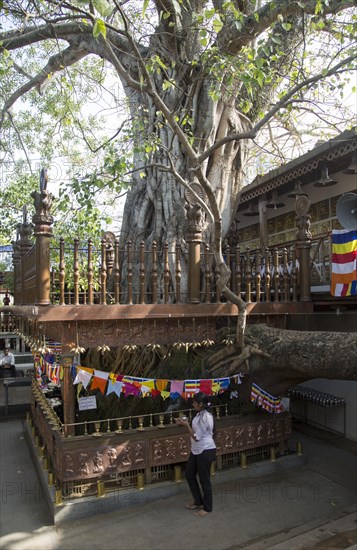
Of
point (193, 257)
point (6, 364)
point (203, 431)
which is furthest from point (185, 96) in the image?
point (6, 364)

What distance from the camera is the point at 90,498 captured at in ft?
19.4

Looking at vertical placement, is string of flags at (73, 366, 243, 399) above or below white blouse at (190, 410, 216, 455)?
above

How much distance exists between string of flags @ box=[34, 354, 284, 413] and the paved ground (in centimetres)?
131

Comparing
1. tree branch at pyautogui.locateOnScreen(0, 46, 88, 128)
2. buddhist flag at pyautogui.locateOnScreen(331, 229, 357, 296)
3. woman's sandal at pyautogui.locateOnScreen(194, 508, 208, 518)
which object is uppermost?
tree branch at pyautogui.locateOnScreen(0, 46, 88, 128)

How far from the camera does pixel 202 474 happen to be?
5.57m

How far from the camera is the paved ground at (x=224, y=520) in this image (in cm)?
515

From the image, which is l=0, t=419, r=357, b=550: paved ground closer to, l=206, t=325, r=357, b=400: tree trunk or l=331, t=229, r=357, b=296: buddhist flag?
l=206, t=325, r=357, b=400: tree trunk

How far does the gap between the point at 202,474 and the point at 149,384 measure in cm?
145

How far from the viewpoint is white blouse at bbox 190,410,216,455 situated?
5520mm

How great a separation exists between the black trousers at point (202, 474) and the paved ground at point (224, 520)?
0.22 metres

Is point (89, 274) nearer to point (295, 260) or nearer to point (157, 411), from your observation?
point (157, 411)

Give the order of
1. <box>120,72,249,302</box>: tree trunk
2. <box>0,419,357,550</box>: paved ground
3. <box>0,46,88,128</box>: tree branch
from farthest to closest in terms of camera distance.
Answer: <box>0,46,88,128</box>: tree branch < <box>120,72,249,302</box>: tree trunk < <box>0,419,357,550</box>: paved ground

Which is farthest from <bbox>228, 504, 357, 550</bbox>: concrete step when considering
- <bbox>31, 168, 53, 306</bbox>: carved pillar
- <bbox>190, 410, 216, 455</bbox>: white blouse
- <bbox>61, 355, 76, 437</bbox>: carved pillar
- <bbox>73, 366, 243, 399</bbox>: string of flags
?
<bbox>31, 168, 53, 306</bbox>: carved pillar

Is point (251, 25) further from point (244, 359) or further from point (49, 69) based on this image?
point (244, 359)
